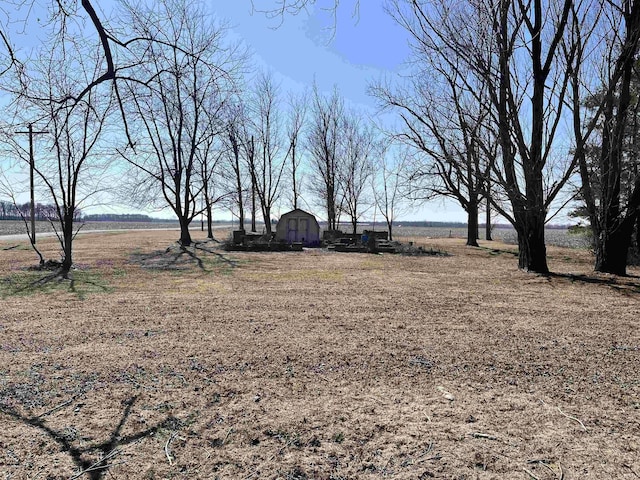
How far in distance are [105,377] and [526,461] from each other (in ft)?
10.1

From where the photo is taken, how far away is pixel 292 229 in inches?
950

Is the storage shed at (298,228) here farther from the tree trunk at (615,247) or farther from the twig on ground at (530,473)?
the twig on ground at (530,473)

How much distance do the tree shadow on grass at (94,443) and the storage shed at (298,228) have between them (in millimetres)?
21220

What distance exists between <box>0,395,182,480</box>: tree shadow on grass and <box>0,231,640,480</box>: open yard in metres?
0.01

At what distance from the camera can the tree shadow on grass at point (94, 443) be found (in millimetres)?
2158

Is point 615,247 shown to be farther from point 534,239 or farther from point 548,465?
point 548,465

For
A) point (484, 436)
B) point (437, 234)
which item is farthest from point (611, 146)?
point (437, 234)

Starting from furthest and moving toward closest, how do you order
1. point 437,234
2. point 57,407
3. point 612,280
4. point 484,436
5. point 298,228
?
point 437,234
point 298,228
point 612,280
point 57,407
point 484,436

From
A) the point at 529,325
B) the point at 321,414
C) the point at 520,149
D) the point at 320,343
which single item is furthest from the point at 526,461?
the point at 520,149

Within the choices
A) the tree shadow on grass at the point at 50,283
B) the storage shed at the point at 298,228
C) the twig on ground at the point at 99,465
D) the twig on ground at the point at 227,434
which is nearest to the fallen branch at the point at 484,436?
the twig on ground at the point at 227,434

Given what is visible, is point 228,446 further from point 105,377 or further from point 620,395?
point 620,395

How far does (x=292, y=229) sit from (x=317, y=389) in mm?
21054

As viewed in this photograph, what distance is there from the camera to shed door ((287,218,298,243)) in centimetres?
2409

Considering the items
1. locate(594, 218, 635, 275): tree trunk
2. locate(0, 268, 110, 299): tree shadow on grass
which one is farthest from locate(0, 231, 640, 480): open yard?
locate(594, 218, 635, 275): tree trunk
